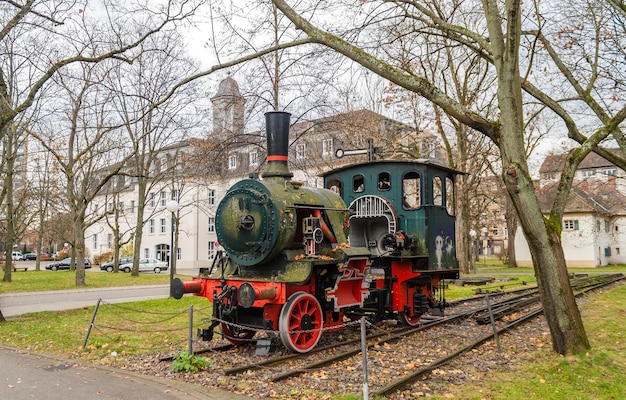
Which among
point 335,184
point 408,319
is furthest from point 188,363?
point 335,184

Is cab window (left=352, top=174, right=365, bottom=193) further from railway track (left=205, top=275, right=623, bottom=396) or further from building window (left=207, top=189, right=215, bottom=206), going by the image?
building window (left=207, top=189, right=215, bottom=206)

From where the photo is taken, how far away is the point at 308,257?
8422 mm

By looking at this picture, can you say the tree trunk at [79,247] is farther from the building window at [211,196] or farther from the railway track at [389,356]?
the building window at [211,196]

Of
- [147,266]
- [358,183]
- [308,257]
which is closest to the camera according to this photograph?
[308,257]

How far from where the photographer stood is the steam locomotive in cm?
810

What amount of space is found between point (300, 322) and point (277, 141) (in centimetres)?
319

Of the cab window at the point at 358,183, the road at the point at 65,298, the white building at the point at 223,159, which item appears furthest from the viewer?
the white building at the point at 223,159

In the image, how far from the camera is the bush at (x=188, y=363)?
278 inches

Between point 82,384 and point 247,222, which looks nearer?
point 82,384

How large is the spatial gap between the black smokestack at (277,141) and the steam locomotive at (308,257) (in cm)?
2

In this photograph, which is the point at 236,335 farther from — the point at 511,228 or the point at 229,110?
the point at 511,228

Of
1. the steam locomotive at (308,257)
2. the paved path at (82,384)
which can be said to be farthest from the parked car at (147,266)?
the paved path at (82,384)

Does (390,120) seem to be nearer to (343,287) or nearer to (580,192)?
(343,287)

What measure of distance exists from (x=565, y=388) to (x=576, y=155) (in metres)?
4.11
